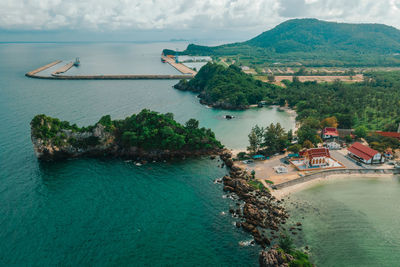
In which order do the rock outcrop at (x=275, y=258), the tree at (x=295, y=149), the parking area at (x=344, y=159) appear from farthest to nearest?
the tree at (x=295, y=149)
the parking area at (x=344, y=159)
the rock outcrop at (x=275, y=258)

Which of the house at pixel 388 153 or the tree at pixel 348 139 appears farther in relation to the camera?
the tree at pixel 348 139

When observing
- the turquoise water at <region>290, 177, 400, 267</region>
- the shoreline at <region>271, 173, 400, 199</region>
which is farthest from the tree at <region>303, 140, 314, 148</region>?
the turquoise water at <region>290, 177, 400, 267</region>

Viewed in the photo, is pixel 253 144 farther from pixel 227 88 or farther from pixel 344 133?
pixel 227 88

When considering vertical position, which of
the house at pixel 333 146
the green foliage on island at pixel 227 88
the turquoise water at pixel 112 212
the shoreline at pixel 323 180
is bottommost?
the turquoise water at pixel 112 212

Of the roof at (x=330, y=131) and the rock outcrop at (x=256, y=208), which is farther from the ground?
the roof at (x=330, y=131)

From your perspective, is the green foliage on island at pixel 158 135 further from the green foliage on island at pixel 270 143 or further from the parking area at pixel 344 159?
the parking area at pixel 344 159

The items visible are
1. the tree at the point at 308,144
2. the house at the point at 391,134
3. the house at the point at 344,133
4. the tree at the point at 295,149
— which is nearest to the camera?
the tree at the point at 295,149

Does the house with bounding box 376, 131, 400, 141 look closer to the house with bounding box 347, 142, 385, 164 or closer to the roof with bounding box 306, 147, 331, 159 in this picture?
the house with bounding box 347, 142, 385, 164

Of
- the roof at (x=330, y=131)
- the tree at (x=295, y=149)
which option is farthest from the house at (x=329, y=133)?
the tree at (x=295, y=149)
